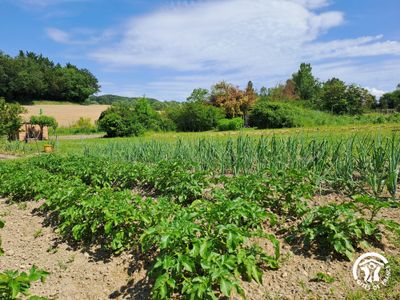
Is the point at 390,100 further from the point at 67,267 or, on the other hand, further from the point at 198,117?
the point at 67,267

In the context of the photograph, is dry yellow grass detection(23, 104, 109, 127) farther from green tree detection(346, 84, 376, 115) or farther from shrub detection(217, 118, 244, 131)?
green tree detection(346, 84, 376, 115)

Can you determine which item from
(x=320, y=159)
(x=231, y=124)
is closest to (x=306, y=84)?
A: (x=231, y=124)

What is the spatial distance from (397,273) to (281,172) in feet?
4.77

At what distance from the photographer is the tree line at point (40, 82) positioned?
47562 mm

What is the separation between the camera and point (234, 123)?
2144 centimetres

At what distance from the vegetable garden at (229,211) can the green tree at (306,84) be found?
3452 cm

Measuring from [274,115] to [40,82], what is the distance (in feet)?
137

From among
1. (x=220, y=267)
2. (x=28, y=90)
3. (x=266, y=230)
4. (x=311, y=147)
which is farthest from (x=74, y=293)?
(x=28, y=90)

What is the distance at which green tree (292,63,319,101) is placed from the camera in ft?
121

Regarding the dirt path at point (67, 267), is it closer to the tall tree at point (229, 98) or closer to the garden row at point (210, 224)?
the garden row at point (210, 224)

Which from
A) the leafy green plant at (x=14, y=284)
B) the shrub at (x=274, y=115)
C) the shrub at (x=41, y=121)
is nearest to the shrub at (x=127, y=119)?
the shrub at (x=41, y=121)

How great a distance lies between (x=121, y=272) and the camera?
2791 mm

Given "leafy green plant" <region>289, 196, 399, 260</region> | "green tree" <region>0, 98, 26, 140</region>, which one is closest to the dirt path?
"leafy green plant" <region>289, 196, 399, 260</region>

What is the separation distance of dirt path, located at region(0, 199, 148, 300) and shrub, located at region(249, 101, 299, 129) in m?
18.6
